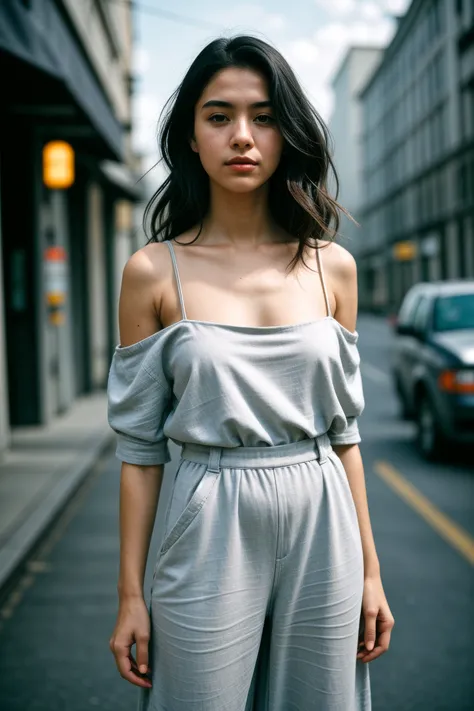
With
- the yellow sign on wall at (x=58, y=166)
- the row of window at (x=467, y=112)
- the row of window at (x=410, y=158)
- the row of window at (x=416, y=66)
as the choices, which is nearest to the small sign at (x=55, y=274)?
the yellow sign on wall at (x=58, y=166)

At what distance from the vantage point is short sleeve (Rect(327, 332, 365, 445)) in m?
1.92

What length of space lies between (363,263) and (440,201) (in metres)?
28.9

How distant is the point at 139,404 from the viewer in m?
1.90

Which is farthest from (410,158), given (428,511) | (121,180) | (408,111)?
(428,511)

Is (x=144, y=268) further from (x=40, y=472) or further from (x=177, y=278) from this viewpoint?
(x=40, y=472)

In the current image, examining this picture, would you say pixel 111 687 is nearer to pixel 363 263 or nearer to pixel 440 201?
pixel 440 201

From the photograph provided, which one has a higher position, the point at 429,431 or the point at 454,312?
the point at 454,312

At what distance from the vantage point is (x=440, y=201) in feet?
142

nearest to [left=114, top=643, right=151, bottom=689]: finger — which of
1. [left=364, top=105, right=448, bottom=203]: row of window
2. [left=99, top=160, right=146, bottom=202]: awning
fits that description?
[left=99, top=160, right=146, bottom=202]: awning

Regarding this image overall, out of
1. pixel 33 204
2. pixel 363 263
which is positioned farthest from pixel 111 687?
pixel 363 263

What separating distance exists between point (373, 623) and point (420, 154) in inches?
1930

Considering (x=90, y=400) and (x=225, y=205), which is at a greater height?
(x=225, y=205)

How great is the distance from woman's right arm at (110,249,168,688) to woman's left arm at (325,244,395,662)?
409 mm

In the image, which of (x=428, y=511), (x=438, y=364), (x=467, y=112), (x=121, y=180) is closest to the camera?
(x=428, y=511)
